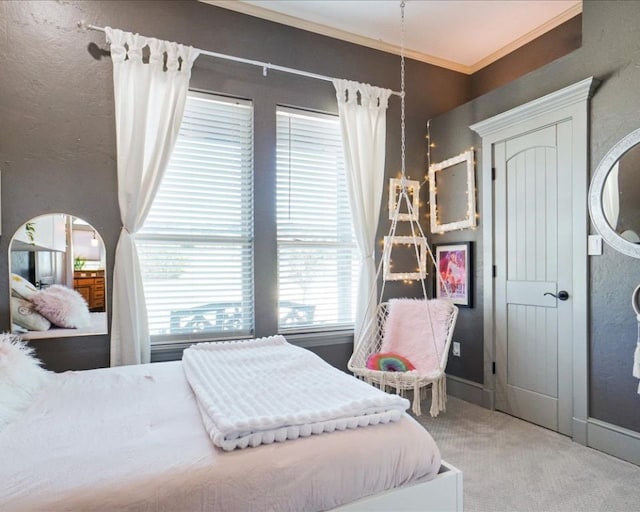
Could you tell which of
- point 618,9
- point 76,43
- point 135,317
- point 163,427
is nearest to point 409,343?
point 135,317

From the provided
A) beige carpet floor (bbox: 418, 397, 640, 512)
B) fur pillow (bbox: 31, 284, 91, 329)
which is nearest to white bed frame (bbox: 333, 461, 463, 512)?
beige carpet floor (bbox: 418, 397, 640, 512)

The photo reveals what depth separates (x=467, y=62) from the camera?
13.3ft

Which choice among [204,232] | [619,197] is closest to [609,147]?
Answer: [619,197]

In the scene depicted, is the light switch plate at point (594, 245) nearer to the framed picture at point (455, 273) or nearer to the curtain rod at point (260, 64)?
the framed picture at point (455, 273)

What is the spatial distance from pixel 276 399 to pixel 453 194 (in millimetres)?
2712

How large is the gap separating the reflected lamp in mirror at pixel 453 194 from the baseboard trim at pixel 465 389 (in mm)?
1319

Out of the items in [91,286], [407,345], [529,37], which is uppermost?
[529,37]

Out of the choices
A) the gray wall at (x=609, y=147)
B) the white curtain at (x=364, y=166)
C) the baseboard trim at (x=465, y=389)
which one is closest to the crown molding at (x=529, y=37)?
the gray wall at (x=609, y=147)

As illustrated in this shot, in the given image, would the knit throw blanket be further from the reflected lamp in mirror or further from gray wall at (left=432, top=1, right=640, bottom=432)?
the reflected lamp in mirror

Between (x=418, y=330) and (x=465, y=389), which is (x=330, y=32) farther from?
(x=465, y=389)

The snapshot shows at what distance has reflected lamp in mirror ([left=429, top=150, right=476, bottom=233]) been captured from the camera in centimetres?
342

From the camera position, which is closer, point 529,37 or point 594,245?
point 594,245

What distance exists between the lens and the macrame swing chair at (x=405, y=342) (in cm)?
275

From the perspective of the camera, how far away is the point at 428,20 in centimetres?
333
